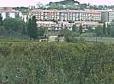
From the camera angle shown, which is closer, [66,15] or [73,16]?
[66,15]

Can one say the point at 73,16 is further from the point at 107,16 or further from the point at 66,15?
the point at 107,16

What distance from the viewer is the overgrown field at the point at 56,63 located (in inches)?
325

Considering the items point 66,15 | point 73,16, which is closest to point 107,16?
point 73,16

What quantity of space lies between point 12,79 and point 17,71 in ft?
2.18

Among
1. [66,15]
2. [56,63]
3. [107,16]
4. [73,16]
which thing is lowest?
[107,16]

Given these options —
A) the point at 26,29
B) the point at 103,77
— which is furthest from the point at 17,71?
the point at 26,29

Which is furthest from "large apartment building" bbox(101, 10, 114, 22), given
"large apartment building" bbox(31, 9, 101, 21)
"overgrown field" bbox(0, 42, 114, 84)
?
"overgrown field" bbox(0, 42, 114, 84)

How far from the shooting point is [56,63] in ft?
30.7

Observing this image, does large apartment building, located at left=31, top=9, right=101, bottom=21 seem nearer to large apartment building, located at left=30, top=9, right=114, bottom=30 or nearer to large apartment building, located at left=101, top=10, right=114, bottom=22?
large apartment building, located at left=30, top=9, right=114, bottom=30

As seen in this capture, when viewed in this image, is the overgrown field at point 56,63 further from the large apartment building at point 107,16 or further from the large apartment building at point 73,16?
the large apartment building at point 107,16

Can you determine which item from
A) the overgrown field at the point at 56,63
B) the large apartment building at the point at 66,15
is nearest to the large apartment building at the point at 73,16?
the large apartment building at the point at 66,15

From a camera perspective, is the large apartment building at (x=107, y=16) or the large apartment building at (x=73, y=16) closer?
the large apartment building at (x=73, y=16)

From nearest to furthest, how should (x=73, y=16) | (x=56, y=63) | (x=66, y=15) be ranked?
(x=56, y=63) → (x=66, y=15) → (x=73, y=16)

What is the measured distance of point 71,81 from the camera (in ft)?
27.1
